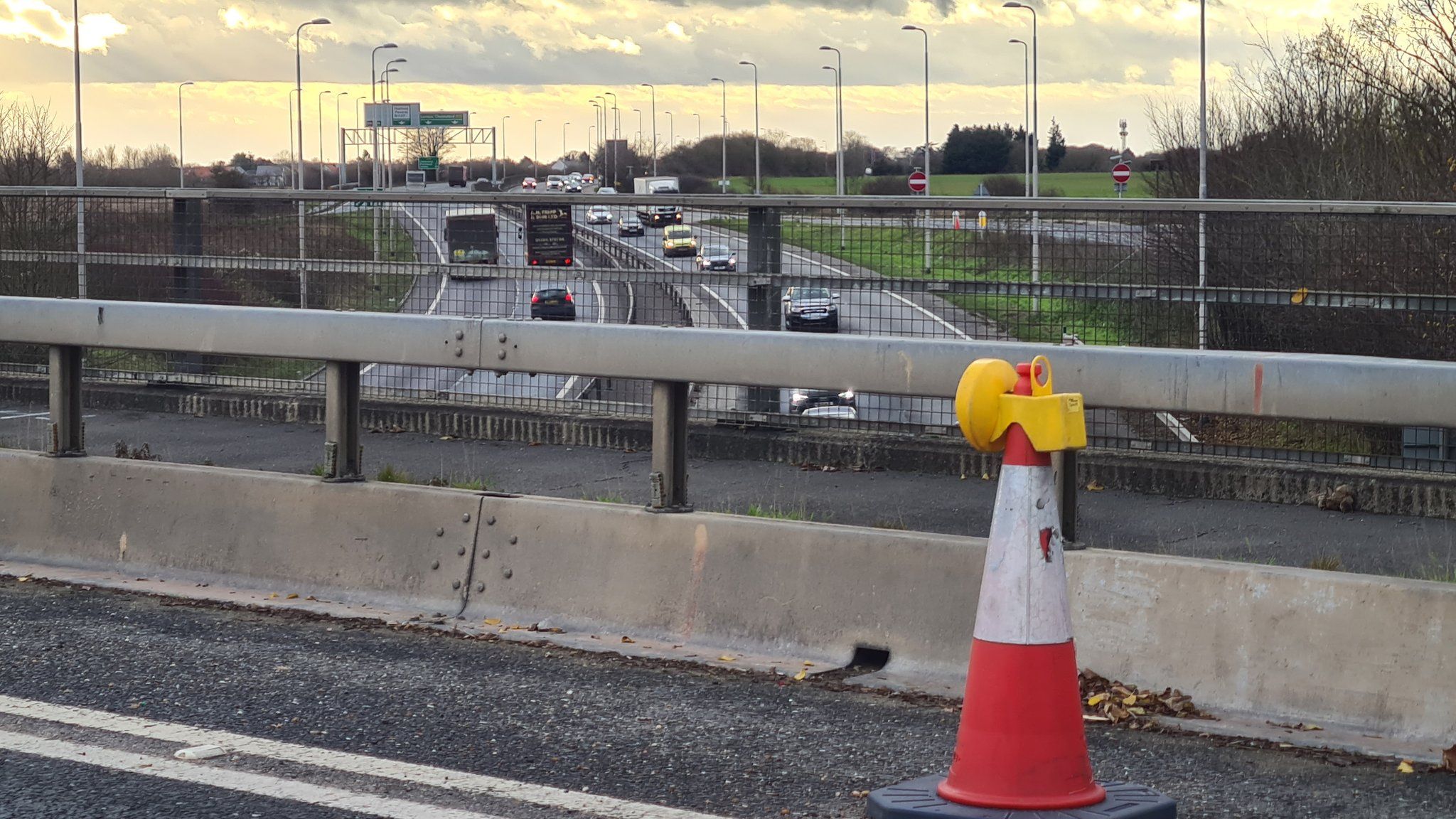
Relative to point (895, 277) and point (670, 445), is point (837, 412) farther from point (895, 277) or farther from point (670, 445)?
point (670, 445)

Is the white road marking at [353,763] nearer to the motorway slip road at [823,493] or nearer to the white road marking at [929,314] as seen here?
the motorway slip road at [823,493]

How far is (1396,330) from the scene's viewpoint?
32.3 ft

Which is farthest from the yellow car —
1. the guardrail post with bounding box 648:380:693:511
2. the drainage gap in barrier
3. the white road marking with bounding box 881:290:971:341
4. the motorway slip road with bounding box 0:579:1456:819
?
the drainage gap in barrier

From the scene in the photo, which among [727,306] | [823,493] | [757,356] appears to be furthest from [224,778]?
[727,306]

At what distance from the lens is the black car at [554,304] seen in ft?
34.6

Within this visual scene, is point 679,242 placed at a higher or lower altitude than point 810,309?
higher

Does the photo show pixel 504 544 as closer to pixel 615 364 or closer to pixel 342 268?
pixel 615 364

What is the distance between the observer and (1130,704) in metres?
5.22

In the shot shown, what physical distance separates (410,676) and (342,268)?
6.94 metres

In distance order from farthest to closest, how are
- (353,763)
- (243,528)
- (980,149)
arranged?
(980,149)
(243,528)
(353,763)

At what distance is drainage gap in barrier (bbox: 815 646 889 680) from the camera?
5723 mm

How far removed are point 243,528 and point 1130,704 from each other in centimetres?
386

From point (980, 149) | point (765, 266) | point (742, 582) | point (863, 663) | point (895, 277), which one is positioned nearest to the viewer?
point (863, 663)

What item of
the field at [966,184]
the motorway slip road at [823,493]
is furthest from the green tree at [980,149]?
the motorway slip road at [823,493]
